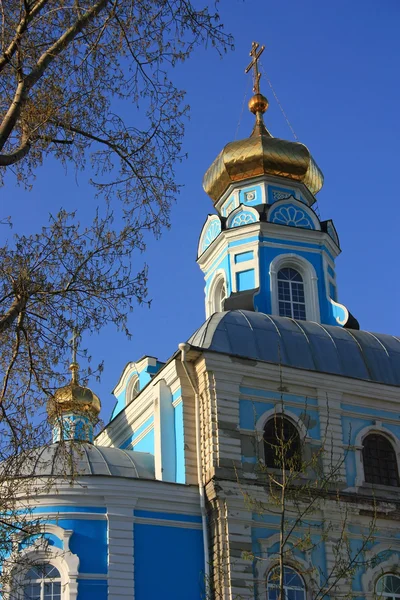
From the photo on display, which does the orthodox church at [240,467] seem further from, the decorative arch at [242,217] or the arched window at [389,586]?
the decorative arch at [242,217]

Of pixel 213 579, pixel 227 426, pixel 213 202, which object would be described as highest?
pixel 213 202

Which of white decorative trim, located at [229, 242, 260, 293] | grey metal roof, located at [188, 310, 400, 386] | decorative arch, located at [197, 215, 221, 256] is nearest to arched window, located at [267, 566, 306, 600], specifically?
grey metal roof, located at [188, 310, 400, 386]

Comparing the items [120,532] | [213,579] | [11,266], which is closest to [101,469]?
[120,532]

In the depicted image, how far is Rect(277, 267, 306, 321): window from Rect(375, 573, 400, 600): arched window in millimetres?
5325

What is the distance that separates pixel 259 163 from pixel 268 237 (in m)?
1.92

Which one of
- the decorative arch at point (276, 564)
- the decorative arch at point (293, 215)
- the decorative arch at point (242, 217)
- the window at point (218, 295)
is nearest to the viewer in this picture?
the decorative arch at point (276, 564)

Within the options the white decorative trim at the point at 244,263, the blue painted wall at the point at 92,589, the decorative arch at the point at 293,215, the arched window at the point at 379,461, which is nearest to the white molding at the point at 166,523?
the blue painted wall at the point at 92,589

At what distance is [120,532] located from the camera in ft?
44.0

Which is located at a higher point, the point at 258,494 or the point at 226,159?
the point at 226,159

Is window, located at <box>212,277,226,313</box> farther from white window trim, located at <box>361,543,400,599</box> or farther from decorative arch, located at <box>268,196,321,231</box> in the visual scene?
white window trim, located at <box>361,543,400,599</box>

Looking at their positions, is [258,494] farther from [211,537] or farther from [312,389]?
[312,389]

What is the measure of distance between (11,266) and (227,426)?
7.31 m

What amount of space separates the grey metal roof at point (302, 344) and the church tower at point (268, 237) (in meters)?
1.64

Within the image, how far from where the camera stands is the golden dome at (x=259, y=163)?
20.2 meters
